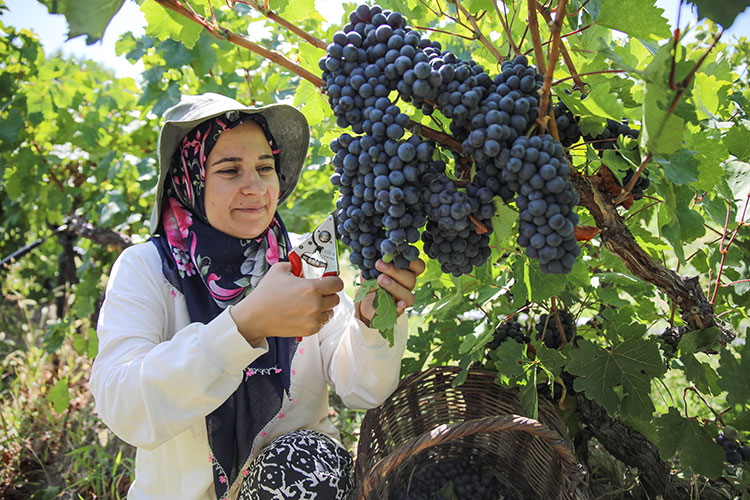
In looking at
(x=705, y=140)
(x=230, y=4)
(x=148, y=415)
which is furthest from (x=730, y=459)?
(x=230, y=4)

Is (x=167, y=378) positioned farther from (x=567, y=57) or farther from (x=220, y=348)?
(x=567, y=57)

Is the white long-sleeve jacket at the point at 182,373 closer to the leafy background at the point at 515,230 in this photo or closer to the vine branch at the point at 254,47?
the leafy background at the point at 515,230

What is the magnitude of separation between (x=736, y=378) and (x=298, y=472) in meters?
1.18

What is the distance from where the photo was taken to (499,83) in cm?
102

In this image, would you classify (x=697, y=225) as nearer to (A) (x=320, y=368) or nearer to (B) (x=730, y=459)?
(B) (x=730, y=459)

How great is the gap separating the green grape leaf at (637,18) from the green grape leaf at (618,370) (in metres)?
0.74

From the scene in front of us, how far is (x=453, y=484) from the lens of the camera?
1.86m

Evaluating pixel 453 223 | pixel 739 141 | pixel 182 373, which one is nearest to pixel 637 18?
pixel 739 141

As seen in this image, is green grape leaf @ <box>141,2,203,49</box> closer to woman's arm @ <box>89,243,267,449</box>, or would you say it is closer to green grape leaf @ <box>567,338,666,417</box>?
woman's arm @ <box>89,243,267,449</box>

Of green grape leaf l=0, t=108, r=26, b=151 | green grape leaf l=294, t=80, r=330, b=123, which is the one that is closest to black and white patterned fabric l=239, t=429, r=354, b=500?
green grape leaf l=294, t=80, r=330, b=123

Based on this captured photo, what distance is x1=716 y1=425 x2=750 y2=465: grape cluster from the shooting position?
1470 millimetres

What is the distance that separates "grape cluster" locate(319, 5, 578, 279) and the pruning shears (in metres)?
0.22

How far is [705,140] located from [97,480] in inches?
105

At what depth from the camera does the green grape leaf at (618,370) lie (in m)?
1.33
